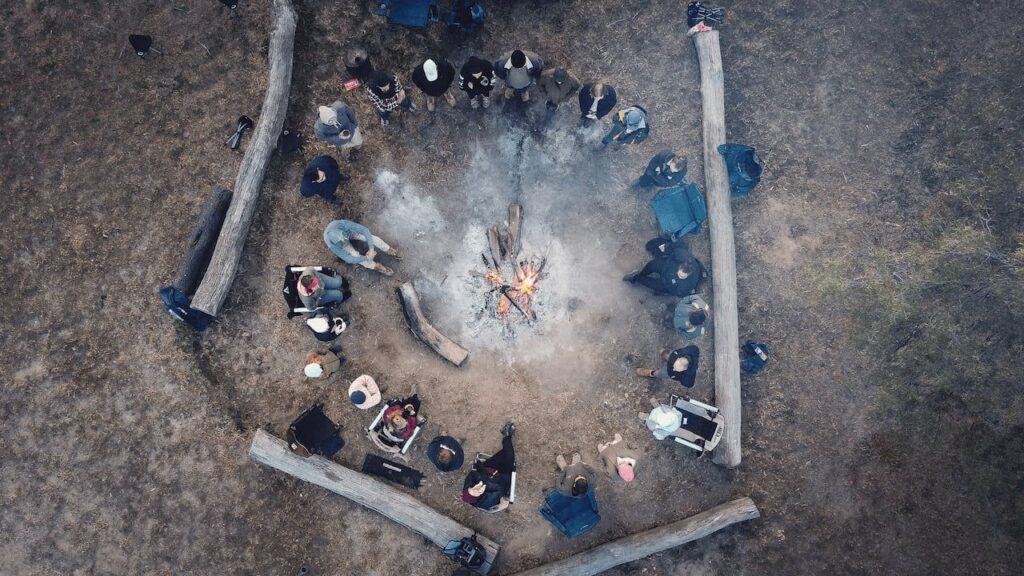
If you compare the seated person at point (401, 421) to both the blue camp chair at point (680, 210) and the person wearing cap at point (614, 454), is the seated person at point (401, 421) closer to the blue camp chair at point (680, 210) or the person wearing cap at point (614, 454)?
the person wearing cap at point (614, 454)

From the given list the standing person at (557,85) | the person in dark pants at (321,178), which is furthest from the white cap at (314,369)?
the standing person at (557,85)

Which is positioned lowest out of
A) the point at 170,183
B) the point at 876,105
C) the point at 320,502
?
the point at 320,502

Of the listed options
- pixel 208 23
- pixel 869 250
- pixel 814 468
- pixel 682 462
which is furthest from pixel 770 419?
pixel 208 23

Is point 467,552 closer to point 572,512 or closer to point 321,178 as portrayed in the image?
point 572,512

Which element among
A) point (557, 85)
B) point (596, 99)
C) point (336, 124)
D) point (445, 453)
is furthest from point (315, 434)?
point (596, 99)

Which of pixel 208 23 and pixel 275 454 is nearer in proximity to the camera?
pixel 275 454

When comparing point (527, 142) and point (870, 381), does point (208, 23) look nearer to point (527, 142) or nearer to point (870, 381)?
point (527, 142)
